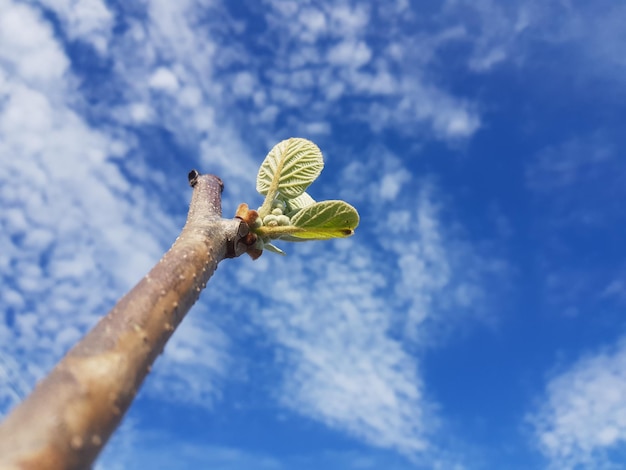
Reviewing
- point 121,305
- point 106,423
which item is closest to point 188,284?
point 121,305

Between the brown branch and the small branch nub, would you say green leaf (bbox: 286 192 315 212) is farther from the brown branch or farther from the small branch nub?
the brown branch

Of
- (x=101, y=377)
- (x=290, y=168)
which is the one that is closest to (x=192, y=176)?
(x=290, y=168)

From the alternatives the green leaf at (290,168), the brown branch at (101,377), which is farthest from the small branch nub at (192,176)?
the brown branch at (101,377)

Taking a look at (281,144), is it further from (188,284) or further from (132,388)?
(132,388)

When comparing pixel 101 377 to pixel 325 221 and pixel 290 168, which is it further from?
pixel 290 168

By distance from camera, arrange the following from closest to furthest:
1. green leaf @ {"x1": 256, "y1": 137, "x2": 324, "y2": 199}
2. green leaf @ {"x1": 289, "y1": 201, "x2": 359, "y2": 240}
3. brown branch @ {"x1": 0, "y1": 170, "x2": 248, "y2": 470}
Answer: brown branch @ {"x1": 0, "y1": 170, "x2": 248, "y2": 470} → green leaf @ {"x1": 289, "y1": 201, "x2": 359, "y2": 240} → green leaf @ {"x1": 256, "y1": 137, "x2": 324, "y2": 199}

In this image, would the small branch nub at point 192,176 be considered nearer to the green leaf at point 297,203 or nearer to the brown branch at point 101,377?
the green leaf at point 297,203

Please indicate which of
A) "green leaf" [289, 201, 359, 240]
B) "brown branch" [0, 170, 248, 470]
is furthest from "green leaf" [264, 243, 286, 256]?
"brown branch" [0, 170, 248, 470]
